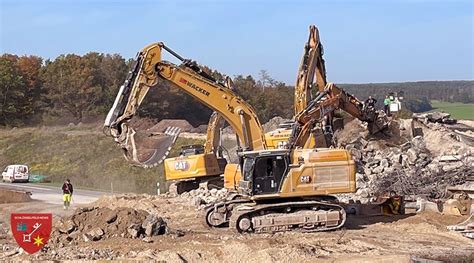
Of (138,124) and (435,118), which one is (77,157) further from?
(435,118)

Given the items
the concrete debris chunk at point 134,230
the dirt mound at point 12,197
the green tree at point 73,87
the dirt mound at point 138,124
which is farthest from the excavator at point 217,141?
the green tree at point 73,87

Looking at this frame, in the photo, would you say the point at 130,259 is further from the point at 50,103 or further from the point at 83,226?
the point at 50,103

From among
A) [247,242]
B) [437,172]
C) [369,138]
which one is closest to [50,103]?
[369,138]

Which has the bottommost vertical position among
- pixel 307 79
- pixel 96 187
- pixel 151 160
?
pixel 96 187

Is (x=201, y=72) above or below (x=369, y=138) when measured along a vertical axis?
above

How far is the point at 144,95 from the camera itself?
22.1 metres

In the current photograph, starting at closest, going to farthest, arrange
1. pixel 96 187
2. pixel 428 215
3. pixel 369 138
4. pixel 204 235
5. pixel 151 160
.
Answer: pixel 204 235 < pixel 151 160 < pixel 428 215 < pixel 369 138 < pixel 96 187

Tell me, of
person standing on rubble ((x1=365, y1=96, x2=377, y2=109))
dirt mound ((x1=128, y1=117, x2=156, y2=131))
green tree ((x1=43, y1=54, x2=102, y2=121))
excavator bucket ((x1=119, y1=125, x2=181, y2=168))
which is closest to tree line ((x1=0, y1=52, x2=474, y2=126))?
green tree ((x1=43, y1=54, x2=102, y2=121))

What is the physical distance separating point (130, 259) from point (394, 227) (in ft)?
27.7

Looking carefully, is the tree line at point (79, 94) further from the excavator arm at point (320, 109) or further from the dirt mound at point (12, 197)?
the excavator arm at point (320, 109)

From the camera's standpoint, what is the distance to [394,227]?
2245cm

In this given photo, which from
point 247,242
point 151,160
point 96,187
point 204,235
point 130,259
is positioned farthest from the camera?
point 96,187

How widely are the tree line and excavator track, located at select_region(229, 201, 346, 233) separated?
4828 cm

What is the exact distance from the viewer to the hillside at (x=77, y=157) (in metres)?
46.7
